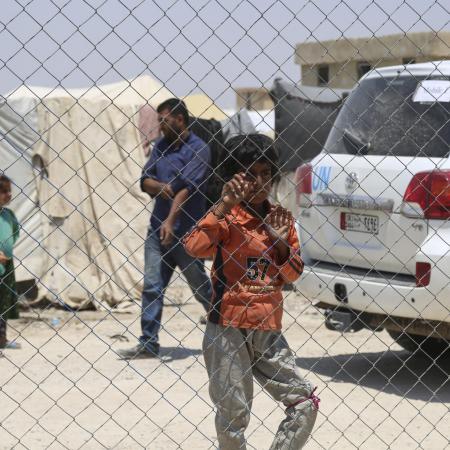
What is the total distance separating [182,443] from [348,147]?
2435 millimetres

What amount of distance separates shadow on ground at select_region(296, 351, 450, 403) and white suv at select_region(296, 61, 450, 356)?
0.27 m

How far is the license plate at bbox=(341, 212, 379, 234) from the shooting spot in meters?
5.79

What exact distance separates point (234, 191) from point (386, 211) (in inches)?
93.8

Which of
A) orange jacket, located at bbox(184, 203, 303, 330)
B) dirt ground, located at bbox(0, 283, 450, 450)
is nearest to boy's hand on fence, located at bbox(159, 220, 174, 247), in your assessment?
dirt ground, located at bbox(0, 283, 450, 450)

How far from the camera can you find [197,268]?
271 inches

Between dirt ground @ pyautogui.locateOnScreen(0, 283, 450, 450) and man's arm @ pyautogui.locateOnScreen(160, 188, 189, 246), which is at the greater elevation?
man's arm @ pyautogui.locateOnScreen(160, 188, 189, 246)

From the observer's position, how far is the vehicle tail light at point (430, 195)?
5.42 metres

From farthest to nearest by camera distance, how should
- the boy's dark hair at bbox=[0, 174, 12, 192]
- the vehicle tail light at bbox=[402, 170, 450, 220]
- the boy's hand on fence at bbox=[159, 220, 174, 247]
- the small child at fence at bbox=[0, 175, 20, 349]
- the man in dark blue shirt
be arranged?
the small child at fence at bbox=[0, 175, 20, 349], the boy's dark hair at bbox=[0, 174, 12, 192], the man in dark blue shirt, the boy's hand on fence at bbox=[159, 220, 174, 247], the vehicle tail light at bbox=[402, 170, 450, 220]

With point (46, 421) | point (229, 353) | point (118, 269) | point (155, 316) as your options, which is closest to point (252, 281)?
point (229, 353)

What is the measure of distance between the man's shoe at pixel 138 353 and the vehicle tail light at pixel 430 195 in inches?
89.6

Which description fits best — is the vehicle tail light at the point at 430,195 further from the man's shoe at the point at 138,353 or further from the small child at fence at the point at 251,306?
the man's shoe at the point at 138,353

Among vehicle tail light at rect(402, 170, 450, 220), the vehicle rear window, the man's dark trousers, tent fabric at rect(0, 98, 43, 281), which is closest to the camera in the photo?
vehicle tail light at rect(402, 170, 450, 220)

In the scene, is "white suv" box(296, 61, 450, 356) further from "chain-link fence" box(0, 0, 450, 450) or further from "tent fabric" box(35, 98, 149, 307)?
"tent fabric" box(35, 98, 149, 307)

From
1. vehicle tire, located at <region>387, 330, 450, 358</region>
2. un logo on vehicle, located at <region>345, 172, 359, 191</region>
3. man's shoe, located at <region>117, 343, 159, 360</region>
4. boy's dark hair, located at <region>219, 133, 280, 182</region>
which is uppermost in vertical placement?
boy's dark hair, located at <region>219, 133, 280, 182</region>
